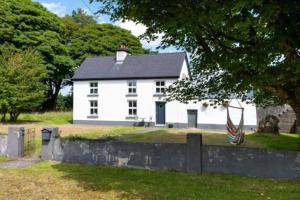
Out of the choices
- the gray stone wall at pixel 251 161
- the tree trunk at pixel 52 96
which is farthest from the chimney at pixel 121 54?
the gray stone wall at pixel 251 161

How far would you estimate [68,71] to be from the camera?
175ft

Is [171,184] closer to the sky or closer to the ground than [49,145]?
closer to the ground

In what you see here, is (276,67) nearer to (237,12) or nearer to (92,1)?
(237,12)

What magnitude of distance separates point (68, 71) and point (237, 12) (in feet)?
155

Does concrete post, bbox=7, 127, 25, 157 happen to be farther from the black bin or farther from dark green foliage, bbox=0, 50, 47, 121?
dark green foliage, bbox=0, 50, 47, 121

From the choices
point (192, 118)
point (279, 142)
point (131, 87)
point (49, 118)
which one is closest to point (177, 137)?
point (279, 142)

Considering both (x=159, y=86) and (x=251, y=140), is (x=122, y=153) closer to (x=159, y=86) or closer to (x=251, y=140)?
(x=251, y=140)

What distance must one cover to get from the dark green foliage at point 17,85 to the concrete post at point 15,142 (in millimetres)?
20477

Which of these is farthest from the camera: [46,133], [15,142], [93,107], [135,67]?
[93,107]

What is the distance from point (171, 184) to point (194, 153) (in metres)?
1.85

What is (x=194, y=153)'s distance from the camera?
11.8 meters

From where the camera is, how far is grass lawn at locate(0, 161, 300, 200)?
909 cm

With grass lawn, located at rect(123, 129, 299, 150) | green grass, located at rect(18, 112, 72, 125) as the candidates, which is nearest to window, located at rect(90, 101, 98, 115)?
green grass, located at rect(18, 112, 72, 125)

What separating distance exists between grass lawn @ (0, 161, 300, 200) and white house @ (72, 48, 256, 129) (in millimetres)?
22717
